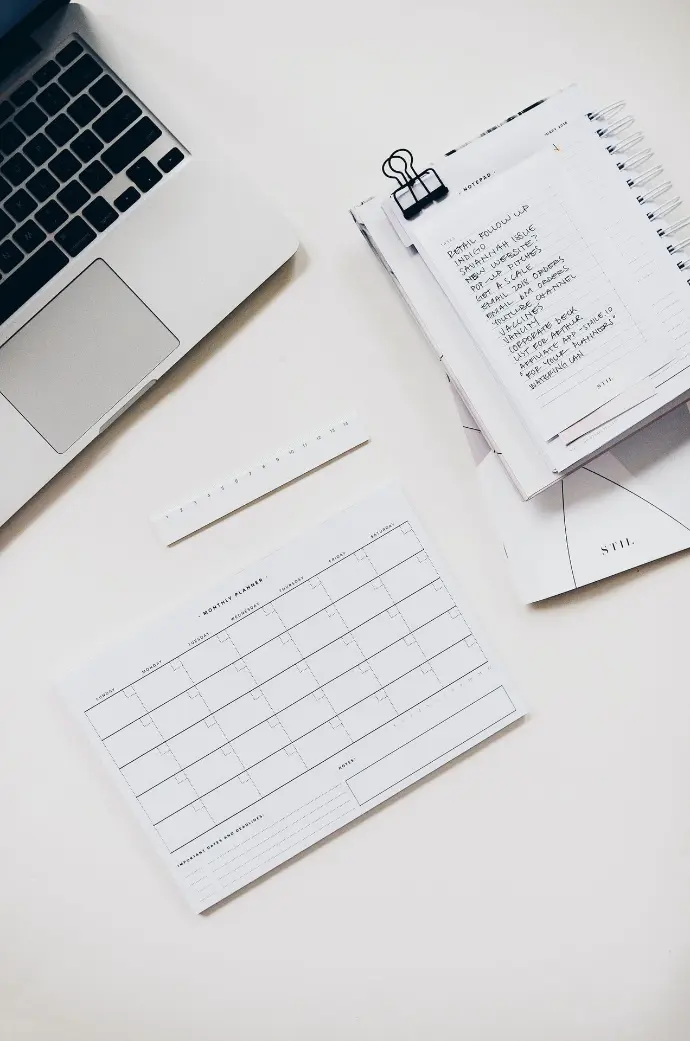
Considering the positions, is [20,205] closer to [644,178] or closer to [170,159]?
[170,159]

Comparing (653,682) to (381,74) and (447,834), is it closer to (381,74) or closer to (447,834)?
(447,834)

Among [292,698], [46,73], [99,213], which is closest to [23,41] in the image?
[46,73]

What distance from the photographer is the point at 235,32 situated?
64 centimetres

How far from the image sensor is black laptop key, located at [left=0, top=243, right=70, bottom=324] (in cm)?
58

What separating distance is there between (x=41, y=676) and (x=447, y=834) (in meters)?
0.35

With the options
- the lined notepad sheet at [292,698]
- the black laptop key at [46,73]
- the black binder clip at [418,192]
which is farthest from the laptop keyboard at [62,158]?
the lined notepad sheet at [292,698]

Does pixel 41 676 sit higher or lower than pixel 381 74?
lower

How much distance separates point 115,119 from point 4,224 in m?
0.11

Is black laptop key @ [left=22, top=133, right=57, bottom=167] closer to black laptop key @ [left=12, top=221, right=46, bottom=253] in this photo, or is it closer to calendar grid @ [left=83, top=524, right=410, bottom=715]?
black laptop key @ [left=12, top=221, right=46, bottom=253]

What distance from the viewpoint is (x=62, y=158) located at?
0.57 meters

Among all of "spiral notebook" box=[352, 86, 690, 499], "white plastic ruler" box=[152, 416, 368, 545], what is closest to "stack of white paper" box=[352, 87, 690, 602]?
"spiral notebook" box=[352, 86, 690, 499]

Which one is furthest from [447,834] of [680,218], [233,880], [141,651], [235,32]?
[235,32]

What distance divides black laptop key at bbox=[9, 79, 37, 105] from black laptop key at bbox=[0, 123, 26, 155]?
0.06ft

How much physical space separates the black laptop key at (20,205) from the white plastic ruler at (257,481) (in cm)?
24
